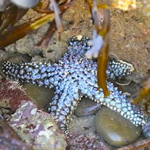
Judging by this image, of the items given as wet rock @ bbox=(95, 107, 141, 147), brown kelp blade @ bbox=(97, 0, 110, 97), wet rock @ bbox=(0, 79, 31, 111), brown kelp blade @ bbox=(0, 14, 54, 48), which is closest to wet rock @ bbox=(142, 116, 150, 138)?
wet rock @ bbox=(95, 107, 141, 147)

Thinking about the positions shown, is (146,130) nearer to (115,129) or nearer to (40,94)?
(115,129)

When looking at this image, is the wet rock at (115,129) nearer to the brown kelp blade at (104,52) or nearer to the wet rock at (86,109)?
the wet rock at (86,109)

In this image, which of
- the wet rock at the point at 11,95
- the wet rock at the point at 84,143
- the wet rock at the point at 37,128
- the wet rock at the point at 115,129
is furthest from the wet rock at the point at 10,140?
the wet rock at the point at 115,129

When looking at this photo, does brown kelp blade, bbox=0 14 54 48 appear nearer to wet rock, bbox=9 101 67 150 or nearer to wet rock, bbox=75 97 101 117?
wet rock, bbox=9 101 67 150

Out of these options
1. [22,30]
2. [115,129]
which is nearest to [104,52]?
[22,30]

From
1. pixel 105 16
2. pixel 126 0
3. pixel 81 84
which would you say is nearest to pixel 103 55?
pixel 105 16

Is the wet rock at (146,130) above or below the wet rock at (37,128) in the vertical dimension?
below

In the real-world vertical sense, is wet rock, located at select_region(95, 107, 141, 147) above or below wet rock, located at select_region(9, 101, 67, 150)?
below
